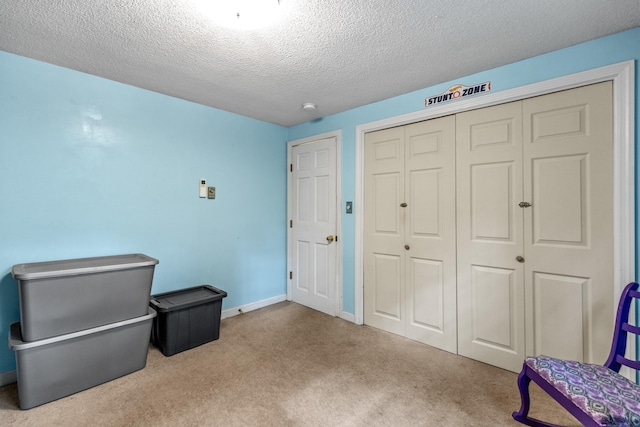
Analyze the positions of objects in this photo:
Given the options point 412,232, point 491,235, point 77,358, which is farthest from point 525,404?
point 77,358

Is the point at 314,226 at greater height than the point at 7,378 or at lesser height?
greater

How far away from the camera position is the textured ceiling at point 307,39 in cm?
157

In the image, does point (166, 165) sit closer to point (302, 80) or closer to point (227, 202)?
point (227, 202)

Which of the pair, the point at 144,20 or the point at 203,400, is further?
the point at 203,400

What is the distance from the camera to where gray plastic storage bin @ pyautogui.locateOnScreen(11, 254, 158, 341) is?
172 centimetres

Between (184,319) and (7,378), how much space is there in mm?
1159

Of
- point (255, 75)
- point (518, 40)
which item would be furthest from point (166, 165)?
point (518, 40)

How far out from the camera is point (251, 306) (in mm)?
3479

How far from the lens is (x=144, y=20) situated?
5.44 ft

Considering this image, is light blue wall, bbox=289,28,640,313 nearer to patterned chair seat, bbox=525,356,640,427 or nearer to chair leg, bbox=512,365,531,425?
patterned chair seat, bbox=525,356,640,427

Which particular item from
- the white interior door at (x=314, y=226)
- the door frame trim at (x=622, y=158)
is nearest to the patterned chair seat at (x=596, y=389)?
the door frame trim at (x=622, y=158)

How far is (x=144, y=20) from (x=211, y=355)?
8.12 ft

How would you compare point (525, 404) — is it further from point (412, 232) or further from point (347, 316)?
point (347, 316)

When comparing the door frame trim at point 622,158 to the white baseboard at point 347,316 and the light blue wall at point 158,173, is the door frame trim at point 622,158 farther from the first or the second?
the white baseboard at point 347,316
